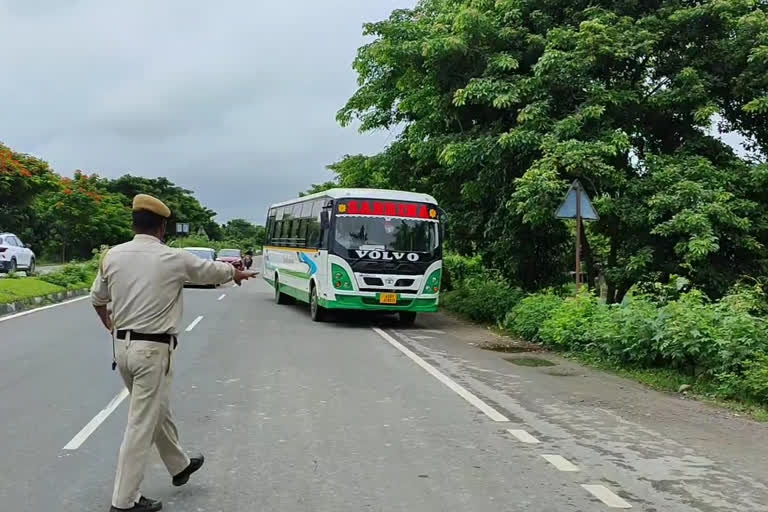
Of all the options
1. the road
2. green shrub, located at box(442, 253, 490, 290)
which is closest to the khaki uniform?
the road

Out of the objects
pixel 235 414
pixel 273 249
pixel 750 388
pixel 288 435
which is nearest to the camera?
pixel 288 435

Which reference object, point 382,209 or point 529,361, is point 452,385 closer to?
point 529,361

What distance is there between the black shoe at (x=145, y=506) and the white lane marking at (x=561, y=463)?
2913mm

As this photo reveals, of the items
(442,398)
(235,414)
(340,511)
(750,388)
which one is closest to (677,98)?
(750,388)

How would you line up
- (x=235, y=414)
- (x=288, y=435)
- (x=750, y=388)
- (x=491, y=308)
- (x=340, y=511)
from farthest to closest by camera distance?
1. (x=491, y=308)
2. (x=750, y=388)
3. (x=235, y=414)
4. (x=288, y=435)
5. (x=340, y=511)

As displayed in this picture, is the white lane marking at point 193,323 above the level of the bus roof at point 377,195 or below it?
below

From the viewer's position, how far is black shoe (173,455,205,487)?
484 cm

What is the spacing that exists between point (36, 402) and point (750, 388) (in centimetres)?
769

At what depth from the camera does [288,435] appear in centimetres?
639

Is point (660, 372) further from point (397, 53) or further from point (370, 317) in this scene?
point (397, 53)

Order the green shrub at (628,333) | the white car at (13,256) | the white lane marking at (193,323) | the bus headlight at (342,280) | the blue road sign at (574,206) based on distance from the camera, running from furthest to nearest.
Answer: the white car at (13,256) → the bus headlight at (342,280) → the white lane marking at (193,323) → the blue road sign at (574,206) → the green shrub at (628,333)

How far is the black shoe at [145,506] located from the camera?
435 cm

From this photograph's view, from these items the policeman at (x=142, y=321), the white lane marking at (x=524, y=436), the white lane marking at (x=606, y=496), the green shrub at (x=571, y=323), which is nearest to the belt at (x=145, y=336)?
the policeman at (x=142, y=321)

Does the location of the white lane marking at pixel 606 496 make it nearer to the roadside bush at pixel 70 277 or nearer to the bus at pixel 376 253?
the bus at pixel 376 253
